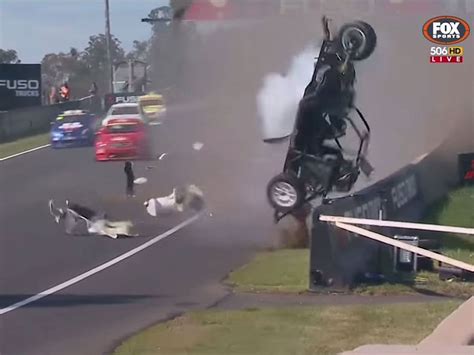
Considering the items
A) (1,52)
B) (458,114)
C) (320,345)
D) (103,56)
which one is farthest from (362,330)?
(1,52)

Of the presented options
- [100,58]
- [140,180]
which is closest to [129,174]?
[140,180]

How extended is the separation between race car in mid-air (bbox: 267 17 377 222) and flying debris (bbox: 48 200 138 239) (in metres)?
0.86

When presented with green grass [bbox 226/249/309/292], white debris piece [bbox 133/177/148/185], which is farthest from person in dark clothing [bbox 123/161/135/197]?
green grass [bbox 226/249/309/292]

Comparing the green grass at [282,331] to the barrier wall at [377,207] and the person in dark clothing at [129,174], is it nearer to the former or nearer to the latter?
the barrier wall at [377,207]

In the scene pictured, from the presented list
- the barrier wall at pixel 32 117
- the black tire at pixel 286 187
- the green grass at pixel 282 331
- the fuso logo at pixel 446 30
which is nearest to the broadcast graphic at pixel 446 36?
the fuso logo at pixel 446 30

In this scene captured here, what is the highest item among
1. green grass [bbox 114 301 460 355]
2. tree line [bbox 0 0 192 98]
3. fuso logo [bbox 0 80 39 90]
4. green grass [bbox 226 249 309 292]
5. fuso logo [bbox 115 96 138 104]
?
tree line [bbox 0 0 192 98]

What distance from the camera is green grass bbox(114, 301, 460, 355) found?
6.68 meters

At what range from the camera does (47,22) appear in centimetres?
693

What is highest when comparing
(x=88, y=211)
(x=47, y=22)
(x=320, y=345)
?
(x=47, y=22)

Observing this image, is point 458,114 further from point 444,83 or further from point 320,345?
point 320,345

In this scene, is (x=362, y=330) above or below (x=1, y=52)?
below

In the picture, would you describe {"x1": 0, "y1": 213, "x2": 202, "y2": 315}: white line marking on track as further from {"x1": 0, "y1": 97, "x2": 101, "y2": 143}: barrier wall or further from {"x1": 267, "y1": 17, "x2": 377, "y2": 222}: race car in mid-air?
{"x1": 0, "y1": 97, "x2": 101, "y2": 143}: barrier wall

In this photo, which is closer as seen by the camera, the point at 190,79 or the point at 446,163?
the point at 190,79

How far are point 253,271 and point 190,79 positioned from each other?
118 centimetres
